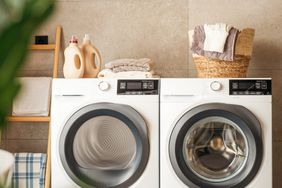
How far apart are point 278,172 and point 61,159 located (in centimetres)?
152

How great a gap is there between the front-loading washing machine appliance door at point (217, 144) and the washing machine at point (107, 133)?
14cm

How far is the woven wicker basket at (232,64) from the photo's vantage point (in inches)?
95.0

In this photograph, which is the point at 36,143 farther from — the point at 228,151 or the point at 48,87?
the point at 228,151

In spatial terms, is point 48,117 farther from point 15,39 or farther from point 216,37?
point 15,39

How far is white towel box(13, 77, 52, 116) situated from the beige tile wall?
0.40ft

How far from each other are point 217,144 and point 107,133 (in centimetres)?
58

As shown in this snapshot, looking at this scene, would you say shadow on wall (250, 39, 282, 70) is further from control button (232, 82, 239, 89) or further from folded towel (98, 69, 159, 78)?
folded towel (98, 69, 159, 78)

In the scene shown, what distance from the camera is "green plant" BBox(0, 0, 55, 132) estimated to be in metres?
0.10

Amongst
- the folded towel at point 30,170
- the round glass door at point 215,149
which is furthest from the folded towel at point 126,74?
the folded towel at point 30,170

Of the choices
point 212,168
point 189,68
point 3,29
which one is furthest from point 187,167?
point 3,29

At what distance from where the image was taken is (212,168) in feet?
7.51

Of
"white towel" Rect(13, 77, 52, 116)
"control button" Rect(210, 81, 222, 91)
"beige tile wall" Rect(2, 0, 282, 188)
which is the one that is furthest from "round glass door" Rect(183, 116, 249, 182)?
"white towel" Rect(13, 77, 52, 116)

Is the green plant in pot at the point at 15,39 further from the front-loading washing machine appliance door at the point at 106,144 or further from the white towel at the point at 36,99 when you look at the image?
the white towel at the point at 36,99

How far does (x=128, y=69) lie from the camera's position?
2.55m
